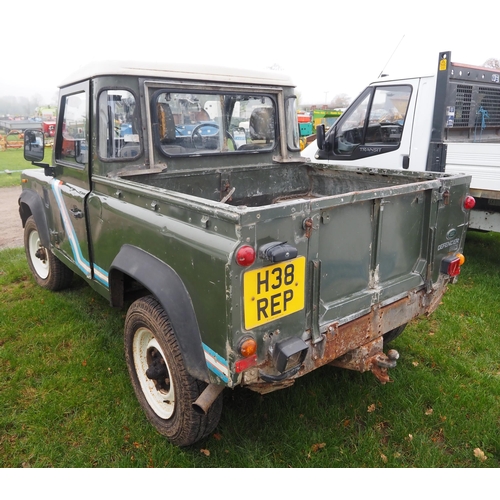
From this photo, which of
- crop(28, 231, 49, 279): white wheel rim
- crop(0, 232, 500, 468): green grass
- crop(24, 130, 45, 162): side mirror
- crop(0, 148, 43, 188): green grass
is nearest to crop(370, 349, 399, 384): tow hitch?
crop(0, 232, 500, 468): green grass

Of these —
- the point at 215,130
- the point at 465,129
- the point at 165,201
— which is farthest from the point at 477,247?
the point at 165,201

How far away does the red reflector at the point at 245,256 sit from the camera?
2.00 m

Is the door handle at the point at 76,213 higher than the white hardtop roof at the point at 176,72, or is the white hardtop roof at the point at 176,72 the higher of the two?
the white hardtop roof at the point at 176,72

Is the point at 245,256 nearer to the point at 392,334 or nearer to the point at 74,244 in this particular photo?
the point at 392,334

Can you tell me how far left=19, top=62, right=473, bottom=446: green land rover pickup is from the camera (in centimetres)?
217

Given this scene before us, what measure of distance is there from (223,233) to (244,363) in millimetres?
609

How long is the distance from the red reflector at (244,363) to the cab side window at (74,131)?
215 cm

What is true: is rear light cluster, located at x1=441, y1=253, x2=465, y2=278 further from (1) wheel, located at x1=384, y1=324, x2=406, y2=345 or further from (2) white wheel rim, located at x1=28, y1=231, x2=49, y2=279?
(2) white wheel rim, located at x1=28, y1=231, x2=49, y2=279

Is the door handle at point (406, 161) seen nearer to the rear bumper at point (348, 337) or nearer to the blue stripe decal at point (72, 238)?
the rear bumper at point (348, 337)

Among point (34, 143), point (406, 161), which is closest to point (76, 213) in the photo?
point (34, 143)

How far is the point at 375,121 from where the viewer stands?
6031 mm

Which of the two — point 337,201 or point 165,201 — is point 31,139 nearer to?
point 165,201

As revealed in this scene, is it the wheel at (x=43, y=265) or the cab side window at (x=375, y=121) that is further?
the cab side window at (x=375, y=121)

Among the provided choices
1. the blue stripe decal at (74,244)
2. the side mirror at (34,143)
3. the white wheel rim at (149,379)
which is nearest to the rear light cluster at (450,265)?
the white wheel rim at (149,379)
